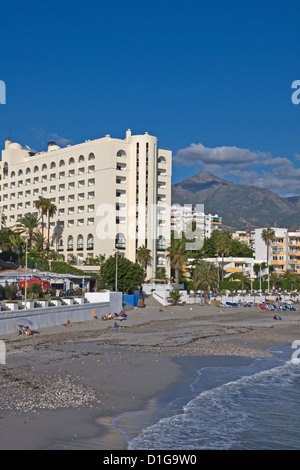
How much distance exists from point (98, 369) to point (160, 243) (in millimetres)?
63782

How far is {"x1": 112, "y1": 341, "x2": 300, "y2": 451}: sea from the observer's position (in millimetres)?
15488

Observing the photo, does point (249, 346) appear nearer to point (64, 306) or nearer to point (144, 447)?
point (64, 306)

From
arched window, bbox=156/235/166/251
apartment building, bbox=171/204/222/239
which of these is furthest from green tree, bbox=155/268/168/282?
apartment building, bbox=171/204/222/239

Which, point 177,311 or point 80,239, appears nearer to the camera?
point 177,311

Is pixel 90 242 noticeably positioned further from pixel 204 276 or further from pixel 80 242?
pixel 204 276

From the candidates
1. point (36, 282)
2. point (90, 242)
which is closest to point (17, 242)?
point (90, 242)

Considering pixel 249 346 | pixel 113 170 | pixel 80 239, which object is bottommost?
pixel 249 346

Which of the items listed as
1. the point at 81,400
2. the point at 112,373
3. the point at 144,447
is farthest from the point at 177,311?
the point at 144,447

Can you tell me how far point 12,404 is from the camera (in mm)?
17469

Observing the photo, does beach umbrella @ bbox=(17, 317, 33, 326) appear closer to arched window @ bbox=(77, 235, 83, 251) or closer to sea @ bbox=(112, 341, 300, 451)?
sea @ bbox=(112, 341, 300, 451)

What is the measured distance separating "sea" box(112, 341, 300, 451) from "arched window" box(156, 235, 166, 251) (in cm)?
6100

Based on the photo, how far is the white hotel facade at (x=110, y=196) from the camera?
85.4m
